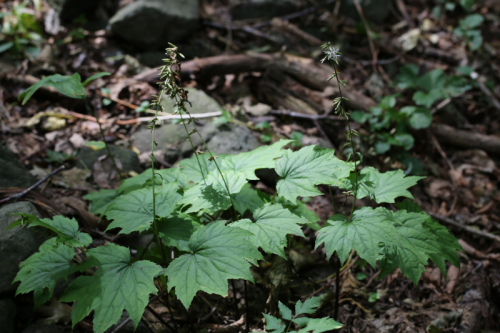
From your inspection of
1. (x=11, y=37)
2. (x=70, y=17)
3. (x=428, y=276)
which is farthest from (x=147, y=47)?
(x=428, y=276)

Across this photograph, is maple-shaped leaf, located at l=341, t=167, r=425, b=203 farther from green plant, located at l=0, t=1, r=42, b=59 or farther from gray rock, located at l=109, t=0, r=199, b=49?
green plant, located at l=0, t=1, r=42, b=59

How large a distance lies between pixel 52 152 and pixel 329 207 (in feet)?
9.61

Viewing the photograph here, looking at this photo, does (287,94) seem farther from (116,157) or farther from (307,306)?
(307,306)

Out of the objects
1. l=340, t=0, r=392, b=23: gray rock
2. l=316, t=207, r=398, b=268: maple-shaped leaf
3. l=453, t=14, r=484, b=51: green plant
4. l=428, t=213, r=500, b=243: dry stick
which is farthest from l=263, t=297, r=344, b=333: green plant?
l=340, t=0, r=392, b=23: gray rock

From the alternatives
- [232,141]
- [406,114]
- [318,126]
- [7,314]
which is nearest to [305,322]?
[7,314]

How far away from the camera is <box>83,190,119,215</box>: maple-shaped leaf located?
2453 millimetres

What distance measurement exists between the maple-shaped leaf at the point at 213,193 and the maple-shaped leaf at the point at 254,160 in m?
0.08

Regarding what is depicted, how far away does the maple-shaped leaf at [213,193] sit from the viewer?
1.85m

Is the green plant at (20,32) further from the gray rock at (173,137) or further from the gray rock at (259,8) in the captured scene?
the gray rock at (259,8)

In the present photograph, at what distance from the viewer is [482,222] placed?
350 cm

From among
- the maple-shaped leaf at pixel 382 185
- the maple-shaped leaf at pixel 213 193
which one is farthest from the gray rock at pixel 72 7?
the maple-shaped leaf at pixel 382 185

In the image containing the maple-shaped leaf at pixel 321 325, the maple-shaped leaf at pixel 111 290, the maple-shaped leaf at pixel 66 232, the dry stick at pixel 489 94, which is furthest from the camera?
the dry stick at pixel 489 94

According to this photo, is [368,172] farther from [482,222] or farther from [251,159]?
[482,222]

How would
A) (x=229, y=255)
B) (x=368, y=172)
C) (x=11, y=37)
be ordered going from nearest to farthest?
(x=229, y=255)
(x=368, y=172)
(x=11, y=37)
